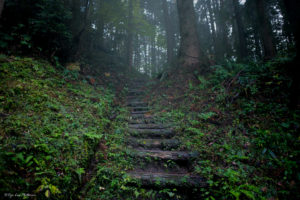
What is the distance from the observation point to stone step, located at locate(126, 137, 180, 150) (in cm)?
391

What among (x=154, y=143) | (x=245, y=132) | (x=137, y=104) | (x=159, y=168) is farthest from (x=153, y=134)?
(x=137, y=104)

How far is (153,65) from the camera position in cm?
2636

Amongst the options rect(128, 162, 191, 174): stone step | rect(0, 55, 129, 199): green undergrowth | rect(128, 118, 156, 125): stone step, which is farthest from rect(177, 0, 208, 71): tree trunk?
rect(128, 162, 191, 174): stone step

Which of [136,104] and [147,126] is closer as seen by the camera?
[147,126]

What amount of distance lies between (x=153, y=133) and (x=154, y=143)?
1.49 feet

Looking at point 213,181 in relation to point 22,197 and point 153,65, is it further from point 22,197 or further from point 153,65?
point 153,65

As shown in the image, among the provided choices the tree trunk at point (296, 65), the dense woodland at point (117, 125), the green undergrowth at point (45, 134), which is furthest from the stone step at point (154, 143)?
the tree trunk at point (296, 65)

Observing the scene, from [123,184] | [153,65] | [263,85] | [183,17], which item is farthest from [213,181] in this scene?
[153,65]

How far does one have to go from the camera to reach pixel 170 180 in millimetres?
2787

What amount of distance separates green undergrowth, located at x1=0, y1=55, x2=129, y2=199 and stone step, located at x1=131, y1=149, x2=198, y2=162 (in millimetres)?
578

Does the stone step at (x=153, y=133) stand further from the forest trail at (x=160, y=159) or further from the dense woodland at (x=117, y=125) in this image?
the dense woodland at (x=117, y=125)

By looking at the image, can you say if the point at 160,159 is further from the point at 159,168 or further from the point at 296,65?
the point at 296,65

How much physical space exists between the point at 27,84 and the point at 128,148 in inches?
122

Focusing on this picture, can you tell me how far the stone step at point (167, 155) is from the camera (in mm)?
3365
